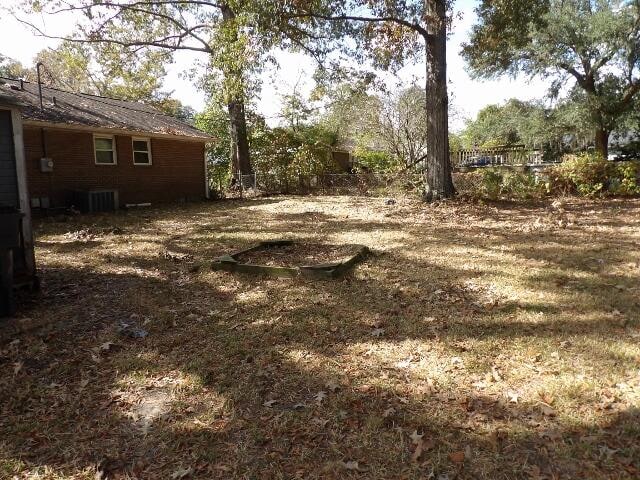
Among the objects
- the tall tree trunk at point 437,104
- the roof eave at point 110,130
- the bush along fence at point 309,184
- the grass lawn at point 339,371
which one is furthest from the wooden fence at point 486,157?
the grass lawn at point 339,371

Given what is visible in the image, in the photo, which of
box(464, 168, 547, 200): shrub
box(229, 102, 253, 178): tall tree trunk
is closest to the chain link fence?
box(229, 102, 253, 178): tall tree trunk

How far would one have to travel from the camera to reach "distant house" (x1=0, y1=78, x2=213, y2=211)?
13164 mm

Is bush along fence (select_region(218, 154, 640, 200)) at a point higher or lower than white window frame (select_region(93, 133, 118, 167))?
lower

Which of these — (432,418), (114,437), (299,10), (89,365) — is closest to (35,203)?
(299,10)

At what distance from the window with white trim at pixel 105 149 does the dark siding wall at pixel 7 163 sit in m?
10.6

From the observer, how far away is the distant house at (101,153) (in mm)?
13164

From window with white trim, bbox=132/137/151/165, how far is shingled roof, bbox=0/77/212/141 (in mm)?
565

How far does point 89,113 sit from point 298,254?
12.1m

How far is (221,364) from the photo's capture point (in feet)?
12.0

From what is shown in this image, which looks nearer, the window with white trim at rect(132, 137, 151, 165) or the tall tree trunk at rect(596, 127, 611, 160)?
the window with white trim at rect(132, 137, 151, 165)

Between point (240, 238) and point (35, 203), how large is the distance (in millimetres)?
7928

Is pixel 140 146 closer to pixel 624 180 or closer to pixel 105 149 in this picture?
pixel 105 149

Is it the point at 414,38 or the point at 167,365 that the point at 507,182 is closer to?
the point at 414,38

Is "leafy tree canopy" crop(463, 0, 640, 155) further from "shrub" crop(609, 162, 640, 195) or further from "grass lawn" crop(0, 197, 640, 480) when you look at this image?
"grass lawn" crop(0, 197, 640, 480)
